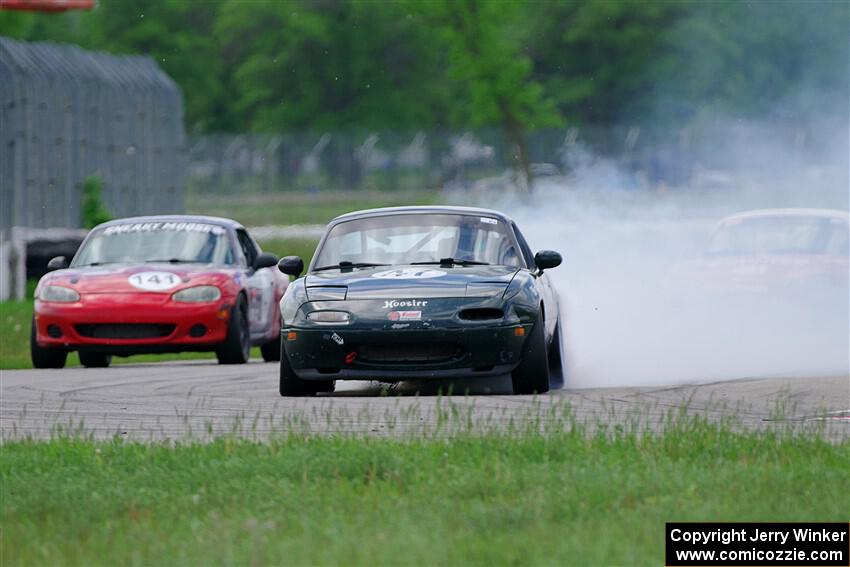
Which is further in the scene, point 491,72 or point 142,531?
point 491,72

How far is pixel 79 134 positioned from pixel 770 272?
17.6 metres

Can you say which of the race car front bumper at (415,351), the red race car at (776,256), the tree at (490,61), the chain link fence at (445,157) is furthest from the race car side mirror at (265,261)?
the chain link fence at (445,157)

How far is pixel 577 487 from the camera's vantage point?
24.6 feet

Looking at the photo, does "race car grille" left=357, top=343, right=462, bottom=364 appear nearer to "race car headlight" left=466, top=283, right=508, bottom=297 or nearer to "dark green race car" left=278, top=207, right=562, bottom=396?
"dark green race car" left=278, top=207, right=562, bottom=396

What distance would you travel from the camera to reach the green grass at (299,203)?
160ft

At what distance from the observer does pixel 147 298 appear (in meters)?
16.0

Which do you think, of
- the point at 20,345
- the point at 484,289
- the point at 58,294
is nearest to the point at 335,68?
the point at 20,345

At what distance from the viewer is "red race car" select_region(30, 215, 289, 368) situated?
16.0 meters

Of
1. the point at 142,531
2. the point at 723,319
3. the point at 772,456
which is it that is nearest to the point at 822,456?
the point at 772,456

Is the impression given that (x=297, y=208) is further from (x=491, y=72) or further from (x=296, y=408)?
(x=296, y=408)

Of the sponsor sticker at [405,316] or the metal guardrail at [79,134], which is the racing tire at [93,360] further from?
the metal guardrail at [79,134]

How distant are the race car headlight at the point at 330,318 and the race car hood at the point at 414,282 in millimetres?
138

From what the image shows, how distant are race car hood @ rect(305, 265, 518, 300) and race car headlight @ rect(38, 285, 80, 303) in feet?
12.9

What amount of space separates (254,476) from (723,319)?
11.2 metres
